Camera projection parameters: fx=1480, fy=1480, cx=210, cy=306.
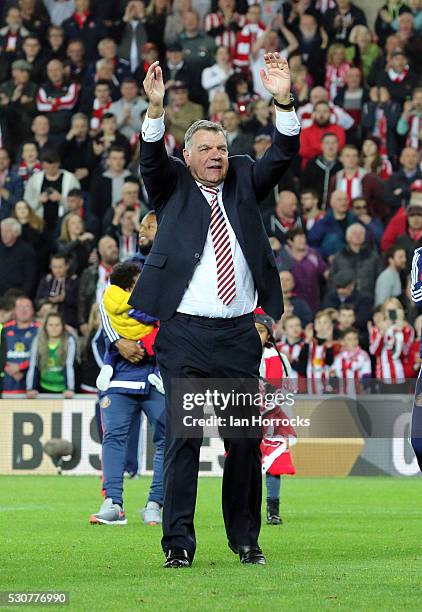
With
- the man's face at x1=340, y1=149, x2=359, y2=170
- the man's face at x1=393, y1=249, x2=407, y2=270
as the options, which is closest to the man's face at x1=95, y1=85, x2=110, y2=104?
the man's face at x1=340, y1=149, x2=359, y2=170

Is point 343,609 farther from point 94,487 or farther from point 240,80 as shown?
point 240,80

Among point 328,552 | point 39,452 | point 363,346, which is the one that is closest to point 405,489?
point 363,346

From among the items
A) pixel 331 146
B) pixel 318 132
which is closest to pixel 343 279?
pixel 331 146

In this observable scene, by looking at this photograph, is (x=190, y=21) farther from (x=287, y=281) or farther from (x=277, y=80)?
(x=277, y=80)

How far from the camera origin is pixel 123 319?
11414 mm

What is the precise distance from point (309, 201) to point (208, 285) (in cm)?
1309

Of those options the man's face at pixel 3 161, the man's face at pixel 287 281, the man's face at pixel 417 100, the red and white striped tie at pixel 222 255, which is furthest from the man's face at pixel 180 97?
A: the red and white striped tie at pixel 222 255

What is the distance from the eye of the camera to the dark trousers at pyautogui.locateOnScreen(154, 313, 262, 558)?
26.3ft

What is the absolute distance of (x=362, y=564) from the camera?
830cm

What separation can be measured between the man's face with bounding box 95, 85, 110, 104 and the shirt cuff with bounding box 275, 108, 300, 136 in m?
15.7

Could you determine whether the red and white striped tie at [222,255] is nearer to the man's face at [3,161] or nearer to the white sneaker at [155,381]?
the white sneaker at [155,381]

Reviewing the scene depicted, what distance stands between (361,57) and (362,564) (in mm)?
15995

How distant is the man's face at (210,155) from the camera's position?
321 inches

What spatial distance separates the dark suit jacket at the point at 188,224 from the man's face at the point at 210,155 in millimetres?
107
